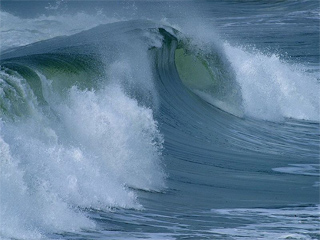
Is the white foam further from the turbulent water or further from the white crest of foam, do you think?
the white crest of foam

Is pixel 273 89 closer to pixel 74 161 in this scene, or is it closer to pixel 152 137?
pixel 152 137

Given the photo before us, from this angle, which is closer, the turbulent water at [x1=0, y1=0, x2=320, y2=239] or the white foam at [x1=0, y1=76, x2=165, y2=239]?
the white foam at [x1=0, y1=76, x2=165, y2=239]

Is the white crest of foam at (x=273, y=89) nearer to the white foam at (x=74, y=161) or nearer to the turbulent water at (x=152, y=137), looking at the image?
the turbulent water at (x=152, y=137)

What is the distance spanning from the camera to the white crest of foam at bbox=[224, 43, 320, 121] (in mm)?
14539

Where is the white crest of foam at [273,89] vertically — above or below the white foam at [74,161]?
above

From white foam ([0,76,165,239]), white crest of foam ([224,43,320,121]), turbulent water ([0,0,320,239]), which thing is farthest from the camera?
white crest of foam ([224,43,320,121])

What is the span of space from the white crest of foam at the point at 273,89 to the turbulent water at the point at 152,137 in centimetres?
4

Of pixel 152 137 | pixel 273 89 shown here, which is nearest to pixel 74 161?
pixel 152 137

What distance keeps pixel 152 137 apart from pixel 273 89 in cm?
673

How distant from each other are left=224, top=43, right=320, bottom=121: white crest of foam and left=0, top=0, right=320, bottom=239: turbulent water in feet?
0.13

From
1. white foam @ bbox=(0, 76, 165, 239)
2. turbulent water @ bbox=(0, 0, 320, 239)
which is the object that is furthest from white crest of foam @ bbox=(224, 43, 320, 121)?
white foam @ bbox=(0, 76, 165, 239)

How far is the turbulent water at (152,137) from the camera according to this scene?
675 cm

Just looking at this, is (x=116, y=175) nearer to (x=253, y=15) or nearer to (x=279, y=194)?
(x=279, y=194)

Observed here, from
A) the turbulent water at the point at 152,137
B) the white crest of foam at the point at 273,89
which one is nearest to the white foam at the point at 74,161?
the turbulent water at the point at 152,137
